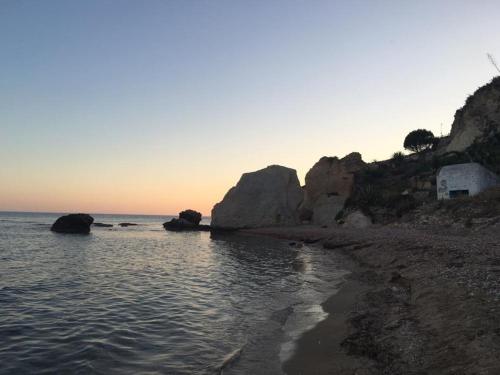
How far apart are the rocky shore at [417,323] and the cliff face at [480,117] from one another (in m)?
47.1

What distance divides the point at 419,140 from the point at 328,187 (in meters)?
39.0

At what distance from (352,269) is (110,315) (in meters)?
13.8

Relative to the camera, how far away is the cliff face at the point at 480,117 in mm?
56844

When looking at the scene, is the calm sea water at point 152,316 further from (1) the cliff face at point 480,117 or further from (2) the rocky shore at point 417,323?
(1) the cliff face at point 480,117

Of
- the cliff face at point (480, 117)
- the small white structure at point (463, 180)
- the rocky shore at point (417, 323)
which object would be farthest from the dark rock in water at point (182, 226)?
the rocky shore at point (417, 323)

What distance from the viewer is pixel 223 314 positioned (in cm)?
1324

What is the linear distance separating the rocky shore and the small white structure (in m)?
24.9

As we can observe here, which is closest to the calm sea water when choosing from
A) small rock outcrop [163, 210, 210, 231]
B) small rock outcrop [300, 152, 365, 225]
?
small rock outcrop [300, 152, 365, 225]

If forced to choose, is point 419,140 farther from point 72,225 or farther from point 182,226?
point 72,225

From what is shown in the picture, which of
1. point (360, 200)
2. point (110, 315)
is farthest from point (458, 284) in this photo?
point (360, 200)

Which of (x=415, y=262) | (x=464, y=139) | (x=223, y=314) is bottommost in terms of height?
(x=223, y=314)

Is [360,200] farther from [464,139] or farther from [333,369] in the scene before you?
Result: [333,369]

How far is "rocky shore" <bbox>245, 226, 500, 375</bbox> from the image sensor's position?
7.04 m

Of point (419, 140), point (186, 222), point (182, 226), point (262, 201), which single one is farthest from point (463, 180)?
point (419, 140)
